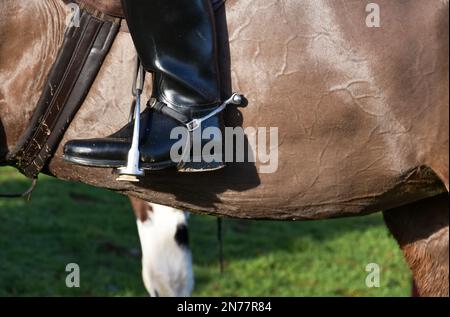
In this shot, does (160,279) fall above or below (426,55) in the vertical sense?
below

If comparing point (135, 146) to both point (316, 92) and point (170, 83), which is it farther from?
point (316, 92)

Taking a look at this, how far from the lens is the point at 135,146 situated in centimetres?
328

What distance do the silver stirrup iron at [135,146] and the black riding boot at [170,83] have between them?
0.03 m

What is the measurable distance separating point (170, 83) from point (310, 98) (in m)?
0.50

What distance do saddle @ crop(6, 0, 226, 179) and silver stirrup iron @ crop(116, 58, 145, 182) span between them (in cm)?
16

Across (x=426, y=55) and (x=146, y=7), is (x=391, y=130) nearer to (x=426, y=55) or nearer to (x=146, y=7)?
(x=426, y=55)

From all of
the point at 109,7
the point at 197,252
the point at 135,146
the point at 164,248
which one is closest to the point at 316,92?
the point at 135,146

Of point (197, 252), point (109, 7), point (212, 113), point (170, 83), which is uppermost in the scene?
point (109, 7)

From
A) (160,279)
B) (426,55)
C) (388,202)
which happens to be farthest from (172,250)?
(426,55)
